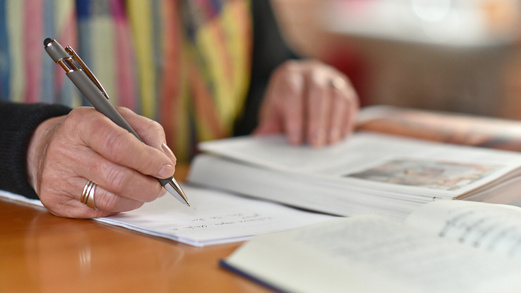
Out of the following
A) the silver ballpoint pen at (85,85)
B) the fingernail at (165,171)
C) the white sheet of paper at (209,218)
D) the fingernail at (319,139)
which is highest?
the silver ballpoint pen at (85,85)

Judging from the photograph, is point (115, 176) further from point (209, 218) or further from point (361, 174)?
point (361, 174)

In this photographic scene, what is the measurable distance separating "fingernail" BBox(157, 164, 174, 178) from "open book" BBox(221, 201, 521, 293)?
13 centimetres

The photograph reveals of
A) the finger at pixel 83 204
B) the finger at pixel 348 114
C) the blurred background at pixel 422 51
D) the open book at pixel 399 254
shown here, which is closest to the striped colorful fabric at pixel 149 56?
the finger at pixel 348 114

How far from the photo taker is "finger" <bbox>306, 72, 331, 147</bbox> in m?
0.94

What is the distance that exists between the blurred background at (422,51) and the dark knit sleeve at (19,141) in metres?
1.95

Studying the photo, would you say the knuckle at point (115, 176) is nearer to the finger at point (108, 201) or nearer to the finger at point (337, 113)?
the finger at point (108, 201)

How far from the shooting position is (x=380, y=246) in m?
0.45

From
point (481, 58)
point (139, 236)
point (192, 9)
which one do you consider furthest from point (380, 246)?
point (481, 58)

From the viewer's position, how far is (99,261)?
0.47m

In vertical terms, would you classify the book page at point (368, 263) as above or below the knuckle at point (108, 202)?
above

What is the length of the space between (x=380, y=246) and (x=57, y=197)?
0.32 metres

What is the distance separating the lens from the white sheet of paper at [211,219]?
1.74 feet

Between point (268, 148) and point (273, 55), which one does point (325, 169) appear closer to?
point (268, 148)

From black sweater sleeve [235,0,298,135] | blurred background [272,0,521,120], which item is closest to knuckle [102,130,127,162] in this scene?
black sweater sleeve [235,0,298,135]
